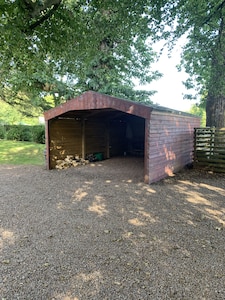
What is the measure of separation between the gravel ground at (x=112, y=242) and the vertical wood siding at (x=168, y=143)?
89 centimetres

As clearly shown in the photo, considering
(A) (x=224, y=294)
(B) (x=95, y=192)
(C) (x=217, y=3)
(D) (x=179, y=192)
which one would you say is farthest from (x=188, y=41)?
(A) (x=224, y=294)

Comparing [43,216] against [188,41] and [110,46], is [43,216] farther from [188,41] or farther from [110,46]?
[110,46]

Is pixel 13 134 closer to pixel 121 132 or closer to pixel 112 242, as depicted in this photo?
pixel 121 132

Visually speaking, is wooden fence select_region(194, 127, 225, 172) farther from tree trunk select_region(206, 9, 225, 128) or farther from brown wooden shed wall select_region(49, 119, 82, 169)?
brown wooden shed wall select_region(49, 119, 82, 169)

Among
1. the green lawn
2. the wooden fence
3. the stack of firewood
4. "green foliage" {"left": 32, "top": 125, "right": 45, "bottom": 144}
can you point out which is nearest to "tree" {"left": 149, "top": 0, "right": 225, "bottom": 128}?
the wooden fence

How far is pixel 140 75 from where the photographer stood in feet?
45.8

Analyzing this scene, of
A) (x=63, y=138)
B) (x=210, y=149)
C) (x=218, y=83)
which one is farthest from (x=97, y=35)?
(x=210, y=149)

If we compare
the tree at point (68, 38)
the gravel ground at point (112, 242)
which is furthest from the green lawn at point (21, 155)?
the gravel ground at point (112, 242)

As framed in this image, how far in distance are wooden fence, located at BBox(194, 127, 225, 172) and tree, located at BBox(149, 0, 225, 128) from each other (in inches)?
55.3

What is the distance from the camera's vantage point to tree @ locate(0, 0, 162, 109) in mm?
4686

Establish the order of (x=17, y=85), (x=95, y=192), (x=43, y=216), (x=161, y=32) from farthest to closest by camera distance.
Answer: (x=17, y=85) < (x=161, y=32) < (x=95, y=192) < (x=43, y=216)

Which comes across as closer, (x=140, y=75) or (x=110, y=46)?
(x=110, y=46)

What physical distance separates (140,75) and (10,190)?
36.0ft

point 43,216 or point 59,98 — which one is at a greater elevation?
point 59,98
